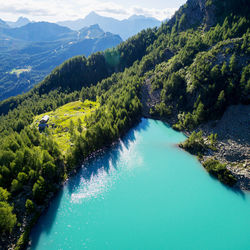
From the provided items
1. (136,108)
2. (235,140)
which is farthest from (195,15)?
(235,140)

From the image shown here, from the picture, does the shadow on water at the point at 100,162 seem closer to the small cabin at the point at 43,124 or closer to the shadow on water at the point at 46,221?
the shadow on water at the point at 46,221

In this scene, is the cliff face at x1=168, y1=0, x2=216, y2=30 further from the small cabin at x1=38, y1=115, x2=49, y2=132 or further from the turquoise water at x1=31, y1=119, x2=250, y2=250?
the small cabin at x1=38, y1=115, x2=49, y2=132

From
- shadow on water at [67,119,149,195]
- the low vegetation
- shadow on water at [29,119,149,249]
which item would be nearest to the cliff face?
shadow on water at [29,119,149,249]

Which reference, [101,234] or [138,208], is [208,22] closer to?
[138,208]

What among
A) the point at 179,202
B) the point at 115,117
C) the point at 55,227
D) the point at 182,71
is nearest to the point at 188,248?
the point at 179,202

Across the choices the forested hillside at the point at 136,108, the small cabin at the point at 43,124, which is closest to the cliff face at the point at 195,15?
the forested hillside at the point at 136,108
